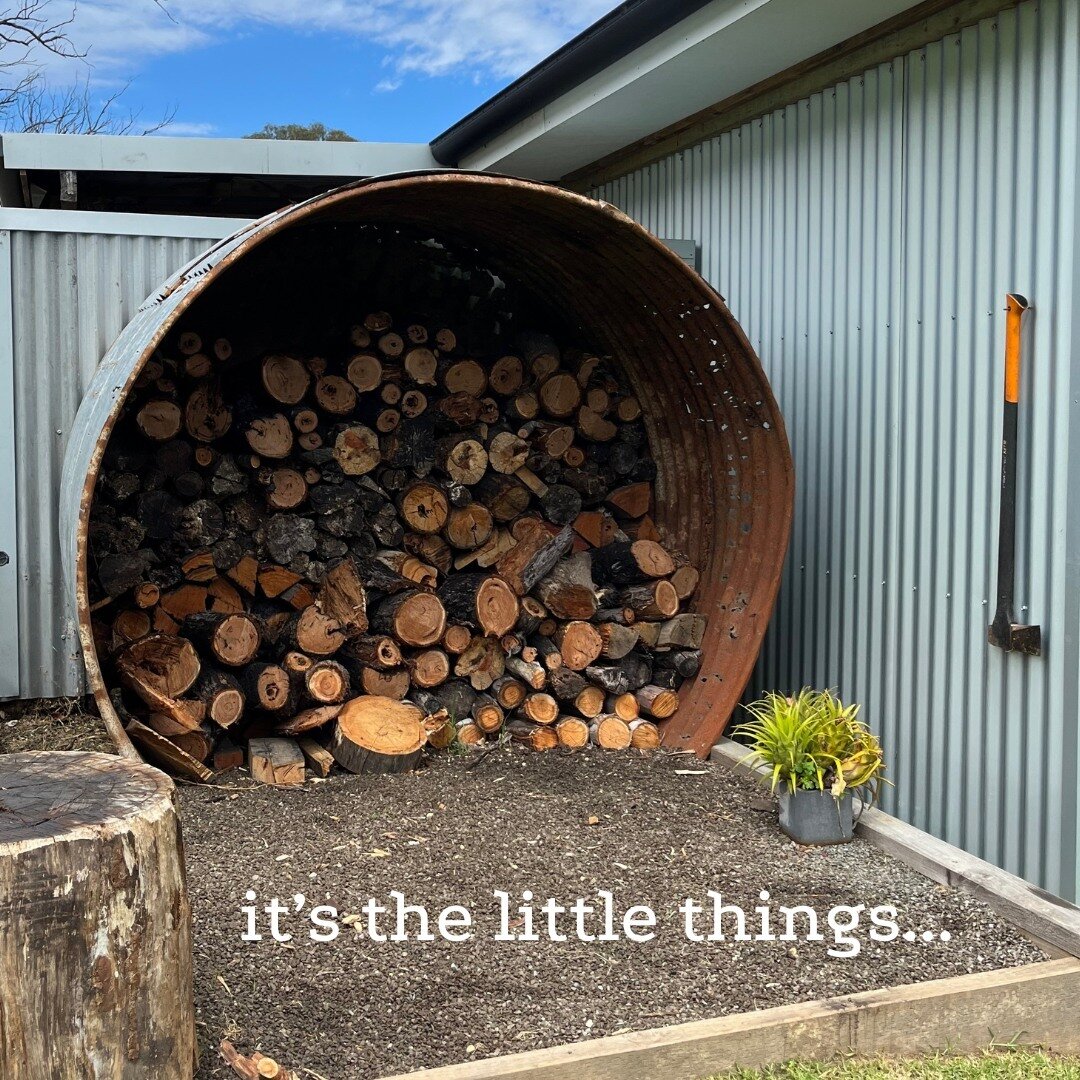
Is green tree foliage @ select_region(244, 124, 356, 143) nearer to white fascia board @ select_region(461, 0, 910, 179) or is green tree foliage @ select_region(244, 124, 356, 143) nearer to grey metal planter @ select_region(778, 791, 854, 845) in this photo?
white fascia board @ select_region(461, 0, 910, 179)

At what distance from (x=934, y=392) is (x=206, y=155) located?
477cm

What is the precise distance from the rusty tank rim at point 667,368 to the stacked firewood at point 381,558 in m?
0.16

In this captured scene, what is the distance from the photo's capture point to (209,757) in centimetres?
484

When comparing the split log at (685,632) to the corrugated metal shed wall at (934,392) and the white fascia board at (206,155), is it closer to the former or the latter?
the corrugated metal shed wall at (934,392)

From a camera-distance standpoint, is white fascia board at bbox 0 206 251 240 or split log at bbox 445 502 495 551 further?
split log at bbox 445 502 495 551

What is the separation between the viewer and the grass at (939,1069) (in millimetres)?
2689

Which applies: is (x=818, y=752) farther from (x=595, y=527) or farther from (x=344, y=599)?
(x=344, y=599)

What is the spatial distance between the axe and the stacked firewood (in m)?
1.78

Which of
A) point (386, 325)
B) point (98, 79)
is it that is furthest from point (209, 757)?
point (98, 79)

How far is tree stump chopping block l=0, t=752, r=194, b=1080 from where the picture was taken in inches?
83.8

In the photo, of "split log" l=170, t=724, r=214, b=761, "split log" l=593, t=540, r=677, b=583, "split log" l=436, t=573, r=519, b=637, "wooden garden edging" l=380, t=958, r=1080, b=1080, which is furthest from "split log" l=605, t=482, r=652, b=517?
"wooden garden edging" l=380, t=958, r=1080, b=1080

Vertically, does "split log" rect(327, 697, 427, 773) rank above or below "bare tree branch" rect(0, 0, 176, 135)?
below

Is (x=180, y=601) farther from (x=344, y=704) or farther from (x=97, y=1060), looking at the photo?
(x=97, y=1060)

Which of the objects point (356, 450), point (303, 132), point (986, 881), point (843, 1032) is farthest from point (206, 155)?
point (303, 132)
